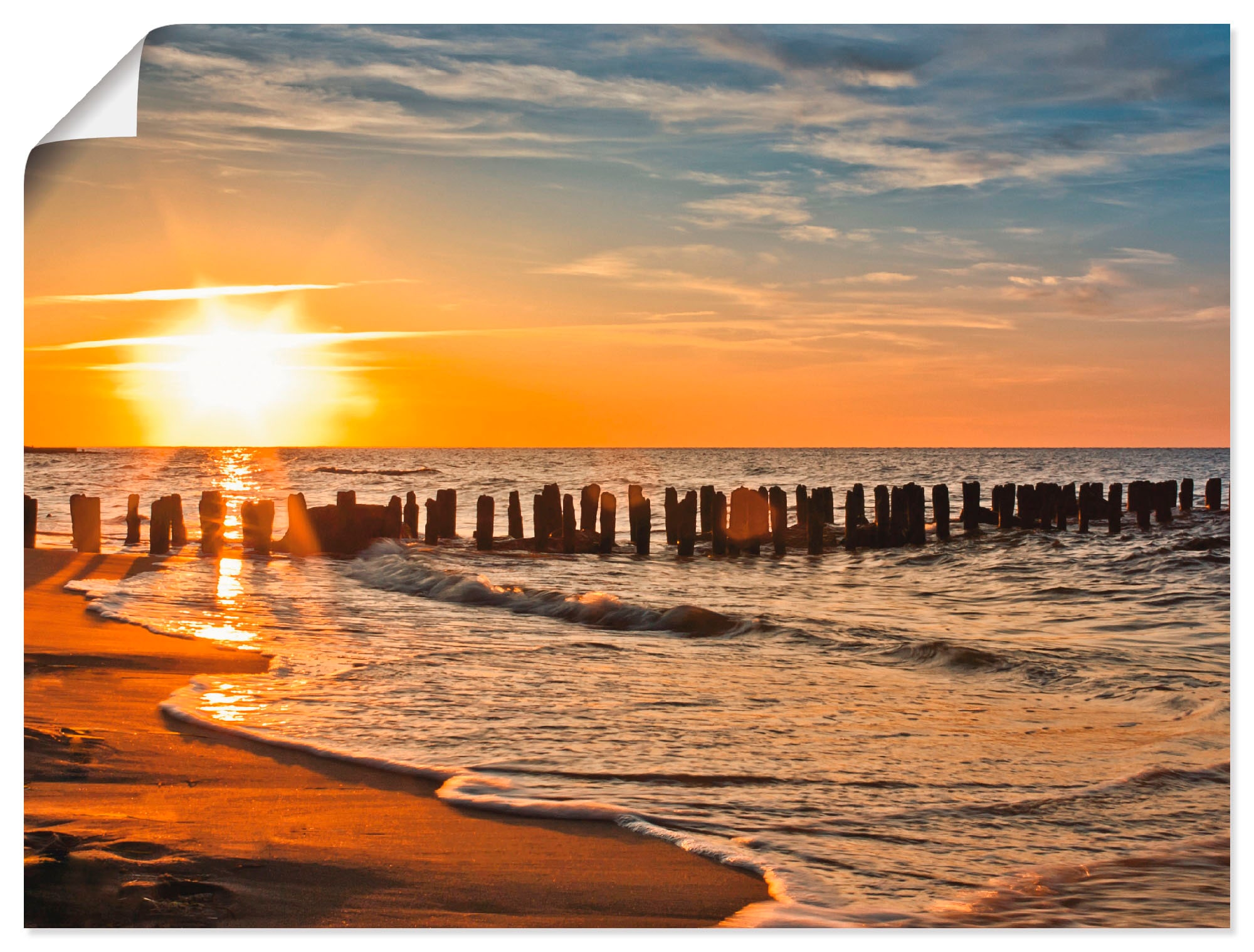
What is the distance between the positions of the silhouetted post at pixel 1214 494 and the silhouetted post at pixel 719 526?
20.5 ft

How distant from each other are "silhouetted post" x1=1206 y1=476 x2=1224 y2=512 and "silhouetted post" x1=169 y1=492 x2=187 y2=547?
42.8 ft

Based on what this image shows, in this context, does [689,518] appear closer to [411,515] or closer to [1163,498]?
[411,515]

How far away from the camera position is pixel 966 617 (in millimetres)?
7730

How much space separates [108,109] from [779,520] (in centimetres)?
1132

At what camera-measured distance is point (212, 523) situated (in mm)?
12750

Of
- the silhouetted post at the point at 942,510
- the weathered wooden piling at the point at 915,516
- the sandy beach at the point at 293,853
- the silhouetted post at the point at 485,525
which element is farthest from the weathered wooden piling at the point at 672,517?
the sandy beach at the point at 293,853

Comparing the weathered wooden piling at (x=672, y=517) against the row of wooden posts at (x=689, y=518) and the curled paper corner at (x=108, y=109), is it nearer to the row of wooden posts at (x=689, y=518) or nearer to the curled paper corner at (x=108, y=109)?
the row of wooden posts at (x=689, y=518)

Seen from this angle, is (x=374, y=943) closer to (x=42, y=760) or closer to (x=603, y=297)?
(x=42, y=760)

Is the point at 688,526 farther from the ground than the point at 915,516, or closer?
closer

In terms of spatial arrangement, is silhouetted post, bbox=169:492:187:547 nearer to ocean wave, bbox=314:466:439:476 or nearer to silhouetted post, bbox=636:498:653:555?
silhouetted post, bbox=636:498:653:555

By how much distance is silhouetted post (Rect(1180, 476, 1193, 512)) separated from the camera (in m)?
14.3

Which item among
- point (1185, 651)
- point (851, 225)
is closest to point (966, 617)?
point (1185, 651)

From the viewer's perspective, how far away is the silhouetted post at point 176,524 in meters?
12.5

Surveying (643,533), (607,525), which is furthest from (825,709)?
(607,525)
